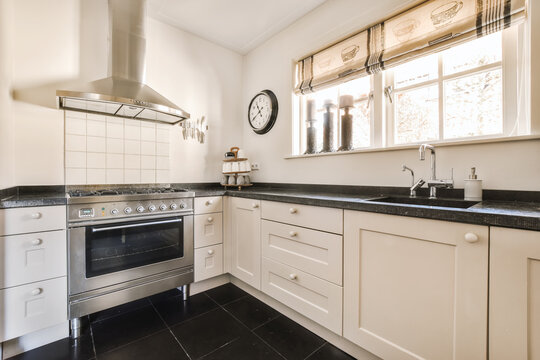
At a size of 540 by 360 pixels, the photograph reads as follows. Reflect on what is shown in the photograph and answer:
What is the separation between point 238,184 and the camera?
2.50 meters

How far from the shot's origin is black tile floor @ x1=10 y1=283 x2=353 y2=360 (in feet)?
4.49

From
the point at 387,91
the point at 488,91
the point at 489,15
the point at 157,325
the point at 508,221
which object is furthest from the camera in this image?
the point at 387,91

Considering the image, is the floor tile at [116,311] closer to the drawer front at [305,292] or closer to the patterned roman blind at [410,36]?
the drawer front at [305,292]

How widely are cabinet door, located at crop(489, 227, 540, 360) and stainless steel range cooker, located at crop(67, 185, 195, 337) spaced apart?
1900mm

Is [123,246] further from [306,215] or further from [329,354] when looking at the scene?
[329,354]

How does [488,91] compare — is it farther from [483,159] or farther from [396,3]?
[396,3]

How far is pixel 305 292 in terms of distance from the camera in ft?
5.06

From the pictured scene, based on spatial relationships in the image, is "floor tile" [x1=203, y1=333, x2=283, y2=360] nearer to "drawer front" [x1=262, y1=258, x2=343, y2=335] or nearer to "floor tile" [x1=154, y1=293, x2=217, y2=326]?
"drawer front" [x1=262, y1=258, x2=343, y2=335]

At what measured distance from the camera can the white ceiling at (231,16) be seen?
2143 mm

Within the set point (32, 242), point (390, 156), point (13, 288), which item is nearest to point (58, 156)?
point (32, 242)

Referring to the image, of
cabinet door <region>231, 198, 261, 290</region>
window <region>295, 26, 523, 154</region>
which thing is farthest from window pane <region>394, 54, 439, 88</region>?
cabinet door <region>231, 198, 261, 290</region>

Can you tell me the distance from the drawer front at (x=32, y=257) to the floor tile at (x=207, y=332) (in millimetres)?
851

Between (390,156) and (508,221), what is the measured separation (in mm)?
938

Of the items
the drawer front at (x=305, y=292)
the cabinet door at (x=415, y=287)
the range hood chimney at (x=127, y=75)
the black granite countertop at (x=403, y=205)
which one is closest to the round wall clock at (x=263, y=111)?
the black granite countertop at (x=403, y=205)
